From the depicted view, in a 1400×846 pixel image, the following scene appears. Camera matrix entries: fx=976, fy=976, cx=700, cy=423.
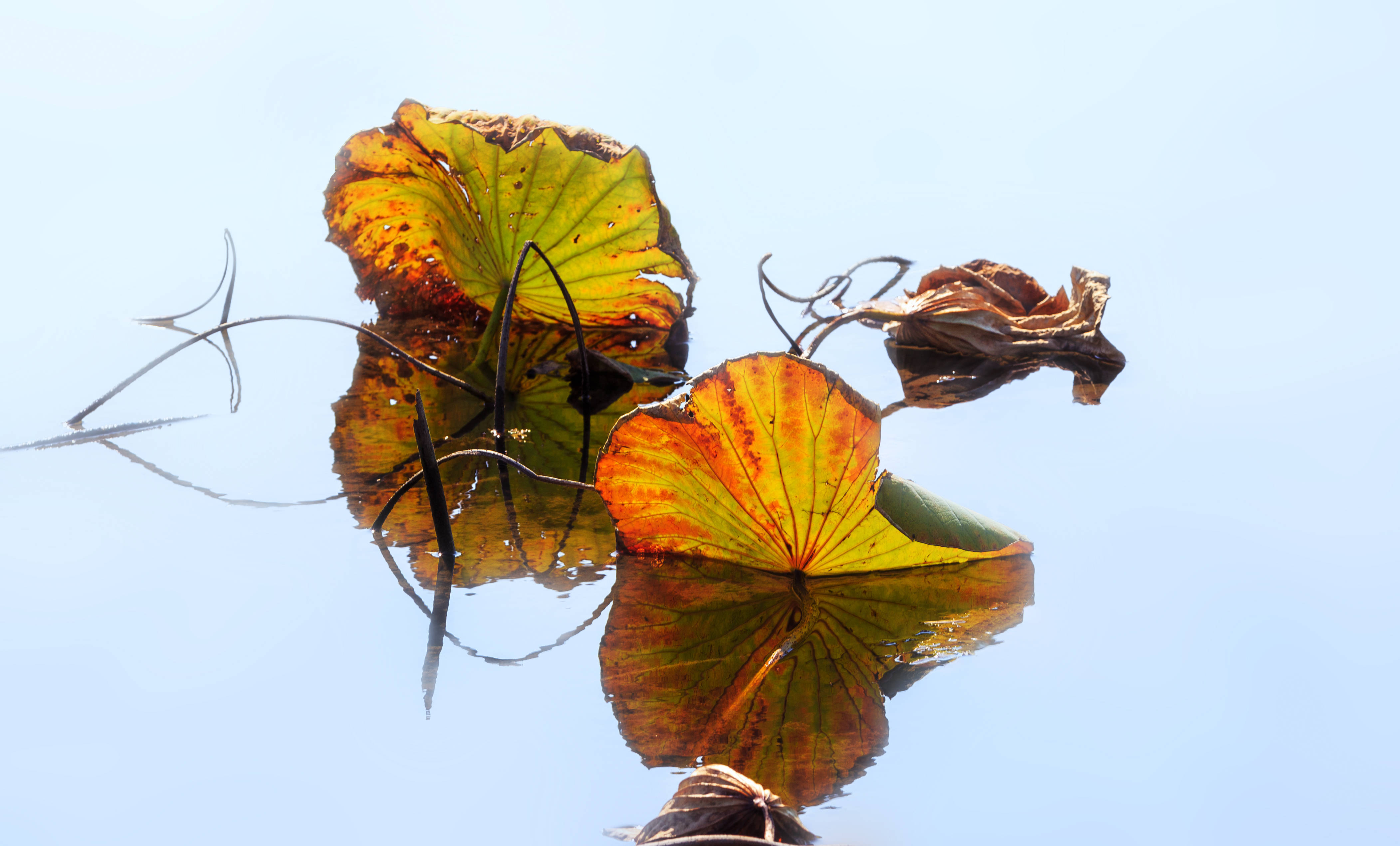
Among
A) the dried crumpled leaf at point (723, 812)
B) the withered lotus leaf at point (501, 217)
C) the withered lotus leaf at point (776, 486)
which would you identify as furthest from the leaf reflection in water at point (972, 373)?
the dried crumpled leaf at point (723, 812)

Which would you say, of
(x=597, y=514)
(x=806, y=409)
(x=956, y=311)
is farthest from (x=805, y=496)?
(x=956, y=311)

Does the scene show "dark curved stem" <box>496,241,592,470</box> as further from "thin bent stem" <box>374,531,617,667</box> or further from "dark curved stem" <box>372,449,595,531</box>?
"thin bent stem" <box>374,531,617,667</box>

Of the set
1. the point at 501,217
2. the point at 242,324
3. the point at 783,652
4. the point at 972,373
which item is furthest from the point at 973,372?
the point at 242,324

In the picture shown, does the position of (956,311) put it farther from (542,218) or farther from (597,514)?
(597,514)

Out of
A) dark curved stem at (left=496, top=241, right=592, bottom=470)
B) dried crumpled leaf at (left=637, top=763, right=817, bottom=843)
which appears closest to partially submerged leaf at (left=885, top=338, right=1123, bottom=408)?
dark curved stem at (left=496, top=241, right=592, bottom=470)

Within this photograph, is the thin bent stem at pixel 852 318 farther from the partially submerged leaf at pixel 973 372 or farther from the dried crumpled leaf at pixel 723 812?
the dried crumpled leaf at pixel 723 812
